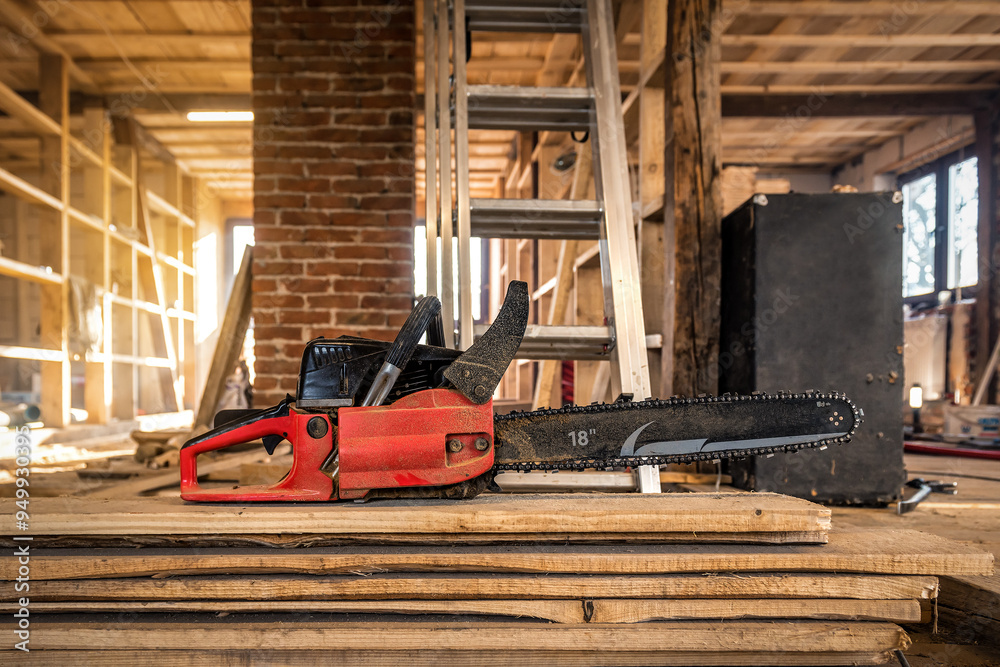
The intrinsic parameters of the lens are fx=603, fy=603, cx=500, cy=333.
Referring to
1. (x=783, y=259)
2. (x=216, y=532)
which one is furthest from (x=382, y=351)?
(x=783, y=259)

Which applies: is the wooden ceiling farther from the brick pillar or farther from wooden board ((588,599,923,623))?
wooden board ((588,599,923,623))

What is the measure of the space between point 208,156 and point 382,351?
35.1 feet

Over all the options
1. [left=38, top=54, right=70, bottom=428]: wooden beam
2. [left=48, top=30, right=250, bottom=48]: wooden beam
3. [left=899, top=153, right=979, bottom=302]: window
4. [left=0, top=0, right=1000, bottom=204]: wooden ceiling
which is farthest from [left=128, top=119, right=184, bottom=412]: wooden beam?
[left=899, top=153, right=979, bottom=302]: window

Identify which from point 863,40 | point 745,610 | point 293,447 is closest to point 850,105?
point 863,40

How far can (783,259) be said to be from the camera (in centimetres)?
220

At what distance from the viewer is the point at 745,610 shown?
1.02 meters

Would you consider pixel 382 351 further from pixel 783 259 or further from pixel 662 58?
pixel 662 58

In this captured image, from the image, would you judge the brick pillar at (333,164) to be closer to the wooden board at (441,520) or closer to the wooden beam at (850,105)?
the wooden board at (441,520)

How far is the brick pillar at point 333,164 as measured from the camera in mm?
3416

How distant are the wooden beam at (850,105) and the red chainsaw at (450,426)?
24.0ft

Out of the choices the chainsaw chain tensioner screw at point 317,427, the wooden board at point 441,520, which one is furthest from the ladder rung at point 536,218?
the wooden board at point 441,520

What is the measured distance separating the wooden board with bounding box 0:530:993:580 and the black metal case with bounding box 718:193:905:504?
1.21m

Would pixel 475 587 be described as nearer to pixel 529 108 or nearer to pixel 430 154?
pixel 430 154

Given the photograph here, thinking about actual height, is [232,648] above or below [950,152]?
below
